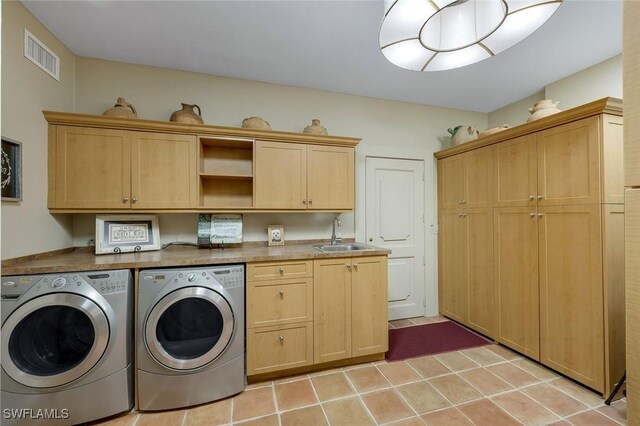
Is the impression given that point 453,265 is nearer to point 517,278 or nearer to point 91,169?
point 517,278

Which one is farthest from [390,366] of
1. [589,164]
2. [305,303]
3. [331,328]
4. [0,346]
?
[0,346]

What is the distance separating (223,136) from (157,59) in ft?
2.99

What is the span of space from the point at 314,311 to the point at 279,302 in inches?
11.7

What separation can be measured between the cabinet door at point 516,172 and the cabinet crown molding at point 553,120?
0.21ft

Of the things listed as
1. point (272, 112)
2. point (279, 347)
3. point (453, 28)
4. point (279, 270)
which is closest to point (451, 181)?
point (453, 28)

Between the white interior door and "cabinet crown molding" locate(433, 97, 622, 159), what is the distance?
0.64m

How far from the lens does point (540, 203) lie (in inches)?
87.4

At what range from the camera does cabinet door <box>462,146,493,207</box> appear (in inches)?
105

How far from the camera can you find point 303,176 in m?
2.51

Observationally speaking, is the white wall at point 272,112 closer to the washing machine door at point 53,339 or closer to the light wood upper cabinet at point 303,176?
the light wood upper cabinet at point 303,176

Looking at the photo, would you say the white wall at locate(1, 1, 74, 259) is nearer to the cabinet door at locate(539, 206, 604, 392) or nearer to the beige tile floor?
the beige tile floor

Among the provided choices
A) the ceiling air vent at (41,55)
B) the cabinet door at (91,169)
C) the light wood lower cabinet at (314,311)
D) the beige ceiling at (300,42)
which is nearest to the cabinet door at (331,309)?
the light wood lower cabinet at (314,311)

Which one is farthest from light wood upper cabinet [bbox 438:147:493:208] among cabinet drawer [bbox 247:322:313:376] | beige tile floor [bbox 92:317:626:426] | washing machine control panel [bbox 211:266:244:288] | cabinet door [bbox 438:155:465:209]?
washing machine control panel [bbox 211:266:244:288]

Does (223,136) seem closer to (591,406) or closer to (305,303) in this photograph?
(305,303)
